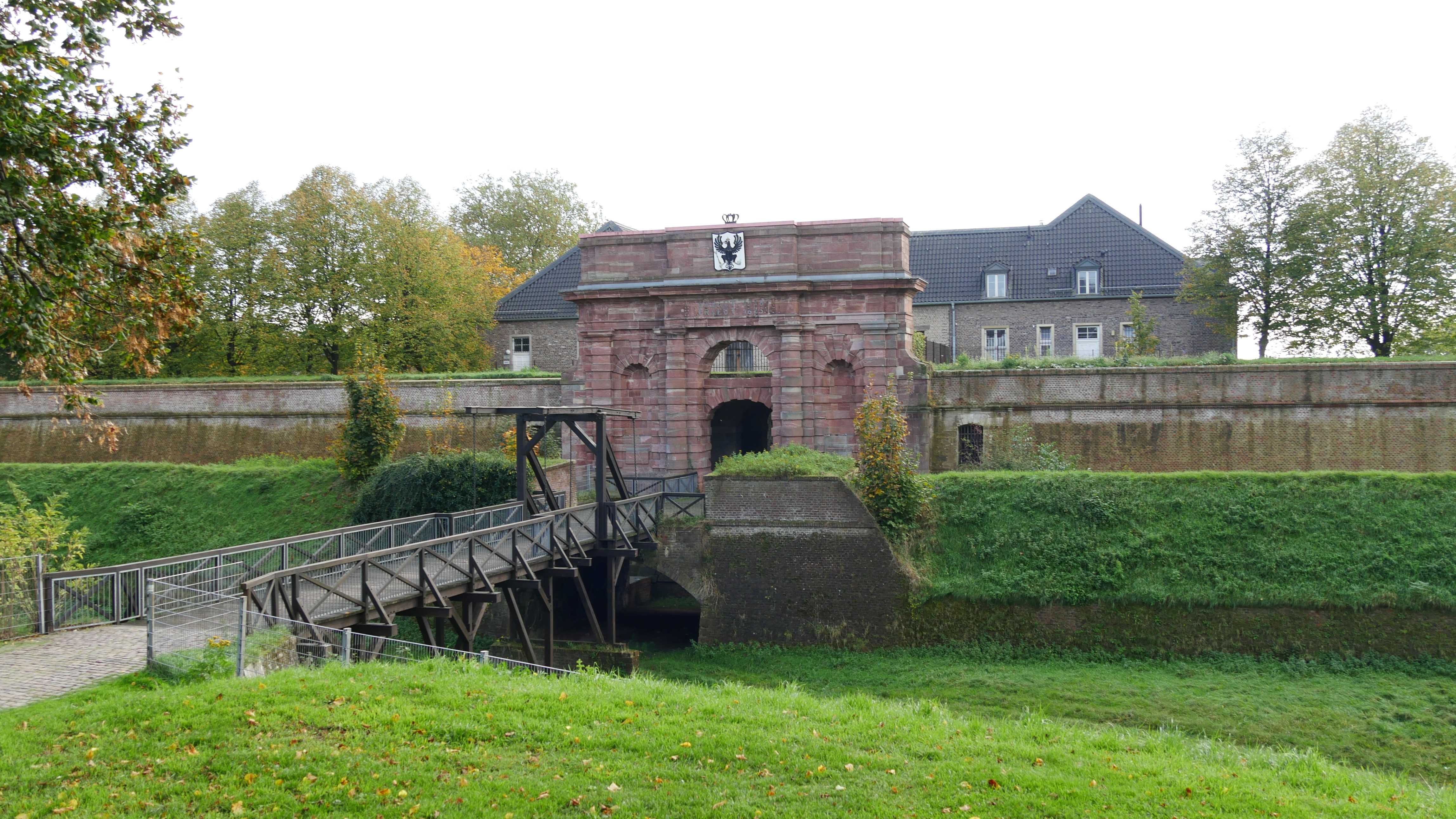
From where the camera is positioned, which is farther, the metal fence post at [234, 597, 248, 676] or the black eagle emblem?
the black eagle emblem

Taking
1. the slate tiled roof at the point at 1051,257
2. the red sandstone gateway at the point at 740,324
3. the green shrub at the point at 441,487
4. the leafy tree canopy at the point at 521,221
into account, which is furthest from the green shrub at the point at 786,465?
the leafy tree canopy at the point at 521,221

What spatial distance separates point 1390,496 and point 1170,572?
4453 mm

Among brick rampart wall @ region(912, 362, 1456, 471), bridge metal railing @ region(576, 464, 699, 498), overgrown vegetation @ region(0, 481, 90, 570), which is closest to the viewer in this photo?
overgrown vegetation @ region(0, 481, 90, 570)

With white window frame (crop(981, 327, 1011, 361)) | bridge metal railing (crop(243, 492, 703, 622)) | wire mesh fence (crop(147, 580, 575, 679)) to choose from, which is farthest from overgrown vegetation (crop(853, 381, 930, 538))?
white window frame (crop(981, 327, 1011, 361))

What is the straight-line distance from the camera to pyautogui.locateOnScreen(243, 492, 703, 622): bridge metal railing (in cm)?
1138

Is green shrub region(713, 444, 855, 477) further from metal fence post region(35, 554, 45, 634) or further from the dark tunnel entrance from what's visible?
metal fence post region(35, 554, 45, 634)

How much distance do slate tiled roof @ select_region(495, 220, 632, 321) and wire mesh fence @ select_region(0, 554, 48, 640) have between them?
25299 millimetres

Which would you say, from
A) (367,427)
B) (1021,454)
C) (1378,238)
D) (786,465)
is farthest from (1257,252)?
(367,427)

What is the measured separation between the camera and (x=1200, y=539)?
58.4 feet

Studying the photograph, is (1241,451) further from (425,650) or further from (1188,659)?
(425,650)

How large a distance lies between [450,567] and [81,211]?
6.94 meters

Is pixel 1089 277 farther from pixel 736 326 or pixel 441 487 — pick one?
pixel 441 487

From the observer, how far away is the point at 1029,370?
80.7ft

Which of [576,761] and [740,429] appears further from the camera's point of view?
[740,429]
